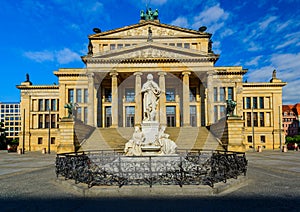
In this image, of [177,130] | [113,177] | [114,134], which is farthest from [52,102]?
[113,177]

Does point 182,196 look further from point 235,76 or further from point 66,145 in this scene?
point 235,76

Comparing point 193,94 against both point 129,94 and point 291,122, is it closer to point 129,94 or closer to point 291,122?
point 129,94

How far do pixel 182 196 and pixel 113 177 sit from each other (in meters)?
2.59

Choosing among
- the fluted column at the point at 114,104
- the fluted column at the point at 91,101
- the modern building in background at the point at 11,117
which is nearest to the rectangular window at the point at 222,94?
the fluted column at the point at 114,104

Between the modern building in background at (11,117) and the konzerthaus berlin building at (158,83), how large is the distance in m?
87.7

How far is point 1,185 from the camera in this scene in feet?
34.6

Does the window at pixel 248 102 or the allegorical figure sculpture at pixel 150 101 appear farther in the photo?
the window at pixel 248 102

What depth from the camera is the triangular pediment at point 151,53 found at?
43.1 meters

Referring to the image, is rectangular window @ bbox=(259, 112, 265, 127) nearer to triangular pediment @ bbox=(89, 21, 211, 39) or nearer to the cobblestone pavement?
triangular pediment @ bbox=(89, 21, 211, 39)

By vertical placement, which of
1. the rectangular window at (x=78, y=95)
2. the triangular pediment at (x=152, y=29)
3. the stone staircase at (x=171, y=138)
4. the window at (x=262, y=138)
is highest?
the triangular pediment at (x=152, y=29)

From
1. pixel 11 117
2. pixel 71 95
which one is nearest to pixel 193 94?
pixel 71 95

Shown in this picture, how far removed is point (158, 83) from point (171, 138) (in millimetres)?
16912

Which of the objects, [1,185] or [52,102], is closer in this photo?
[1,185]

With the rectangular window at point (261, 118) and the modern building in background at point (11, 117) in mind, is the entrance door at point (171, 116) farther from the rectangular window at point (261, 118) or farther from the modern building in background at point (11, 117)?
the modern building in background at point (11, 117)
